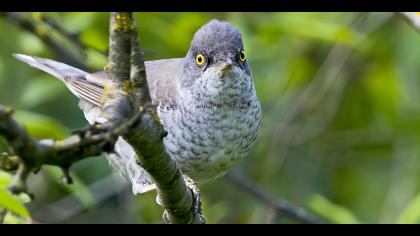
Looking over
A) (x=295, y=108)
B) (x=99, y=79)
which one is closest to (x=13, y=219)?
(x=99, y=79)

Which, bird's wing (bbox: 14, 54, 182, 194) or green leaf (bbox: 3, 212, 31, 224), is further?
bird's wing (bbox: 14, 54, 182, 194)

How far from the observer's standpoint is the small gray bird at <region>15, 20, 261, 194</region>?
3.52 meters

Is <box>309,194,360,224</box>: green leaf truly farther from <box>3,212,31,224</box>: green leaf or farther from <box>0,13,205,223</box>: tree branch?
<box>3,212,31,224</box>: green leaf

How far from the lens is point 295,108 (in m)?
5.59

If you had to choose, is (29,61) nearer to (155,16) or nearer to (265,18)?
(155,16)

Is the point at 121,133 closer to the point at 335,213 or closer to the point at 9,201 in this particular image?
the point at 9,201

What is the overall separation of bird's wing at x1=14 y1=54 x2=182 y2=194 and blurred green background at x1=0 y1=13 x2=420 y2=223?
30 centimetres

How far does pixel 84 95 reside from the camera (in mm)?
4258

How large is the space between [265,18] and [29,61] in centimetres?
168

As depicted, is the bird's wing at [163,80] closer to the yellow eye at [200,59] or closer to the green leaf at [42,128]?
the yellow eye at [200,59]

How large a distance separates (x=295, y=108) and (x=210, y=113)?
214 cm

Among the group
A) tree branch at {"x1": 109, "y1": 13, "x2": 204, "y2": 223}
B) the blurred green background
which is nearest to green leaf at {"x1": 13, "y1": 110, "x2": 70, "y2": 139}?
the blurred green background

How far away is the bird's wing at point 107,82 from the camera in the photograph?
3.61 meters
